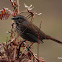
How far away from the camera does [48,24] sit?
1031 cm

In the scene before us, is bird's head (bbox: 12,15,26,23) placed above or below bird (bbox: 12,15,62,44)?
above

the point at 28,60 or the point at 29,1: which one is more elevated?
the point at 29,1

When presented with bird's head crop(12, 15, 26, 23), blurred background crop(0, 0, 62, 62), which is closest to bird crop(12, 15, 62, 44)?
bird's head crop(12, 15, 26, 23)

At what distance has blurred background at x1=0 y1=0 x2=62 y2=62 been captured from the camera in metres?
7.15

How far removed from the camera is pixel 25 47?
3.00m

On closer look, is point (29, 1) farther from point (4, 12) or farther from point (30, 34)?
point (4, 12)

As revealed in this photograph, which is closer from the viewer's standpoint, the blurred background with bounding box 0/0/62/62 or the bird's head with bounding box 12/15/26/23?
the bird's head with bounding box 12/15/26/23

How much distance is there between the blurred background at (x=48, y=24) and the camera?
7.15 m

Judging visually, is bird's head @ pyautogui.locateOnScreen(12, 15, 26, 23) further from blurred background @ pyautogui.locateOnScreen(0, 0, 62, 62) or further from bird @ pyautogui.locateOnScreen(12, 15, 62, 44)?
blurred background @ pyautogui.locateOnScreen(0, 0, 62, 62)

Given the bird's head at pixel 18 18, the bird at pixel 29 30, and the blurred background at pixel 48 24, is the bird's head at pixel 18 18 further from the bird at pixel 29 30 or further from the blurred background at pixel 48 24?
the blurred background at pixel 48 24

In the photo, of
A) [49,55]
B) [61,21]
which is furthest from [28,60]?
[61,21]

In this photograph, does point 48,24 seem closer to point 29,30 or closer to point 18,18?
point 29,30

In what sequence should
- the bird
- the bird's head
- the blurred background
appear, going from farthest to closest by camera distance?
1. the blurred background
2. the bird
3. the bird's head

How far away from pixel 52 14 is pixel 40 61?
30.0 feet
